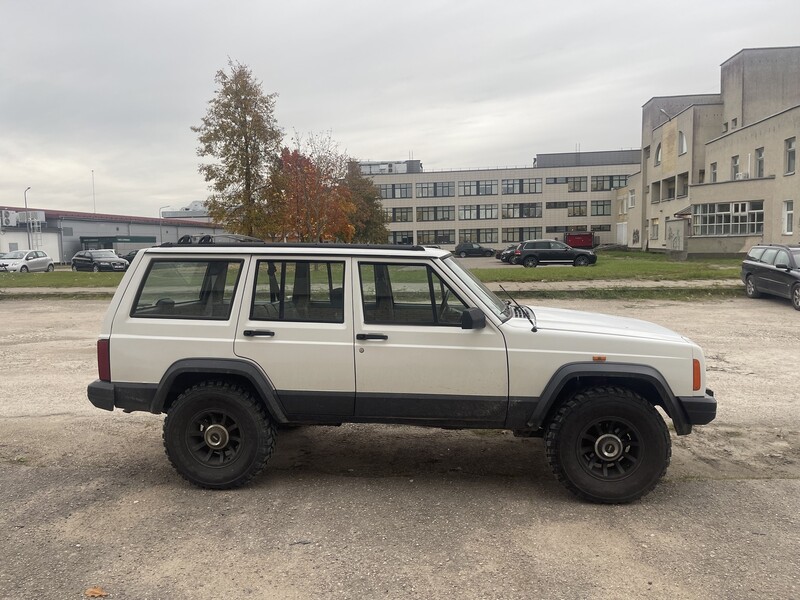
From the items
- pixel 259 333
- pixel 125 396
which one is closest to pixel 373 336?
pixel 259 333

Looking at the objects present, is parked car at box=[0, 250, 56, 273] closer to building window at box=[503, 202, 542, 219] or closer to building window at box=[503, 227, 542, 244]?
building window at box=[503, 227, 542, 244]

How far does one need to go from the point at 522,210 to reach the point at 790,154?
57248 mm

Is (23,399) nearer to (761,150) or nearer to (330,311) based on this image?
(330,311)

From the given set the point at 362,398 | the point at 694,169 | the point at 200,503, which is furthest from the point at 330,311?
the point at 694,169

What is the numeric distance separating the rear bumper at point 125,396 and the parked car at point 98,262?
37.5m

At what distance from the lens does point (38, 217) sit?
64125 millimetres

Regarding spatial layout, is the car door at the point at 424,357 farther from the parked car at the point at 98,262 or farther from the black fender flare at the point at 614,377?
the parked car at the point at 98,262

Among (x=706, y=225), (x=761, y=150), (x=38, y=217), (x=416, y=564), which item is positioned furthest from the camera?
(x=38, y=217)

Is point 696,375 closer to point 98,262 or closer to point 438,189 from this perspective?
point 98,262

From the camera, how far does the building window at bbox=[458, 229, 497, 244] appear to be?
93312 mm

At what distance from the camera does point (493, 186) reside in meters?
93.7

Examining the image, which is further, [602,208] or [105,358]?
[602,208]

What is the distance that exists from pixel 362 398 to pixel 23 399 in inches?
203

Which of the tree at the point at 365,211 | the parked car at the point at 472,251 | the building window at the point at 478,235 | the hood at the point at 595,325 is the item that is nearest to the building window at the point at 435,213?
the building window at the point at 478,235
